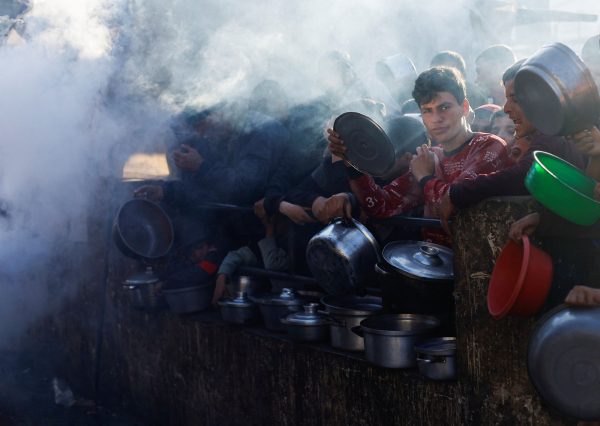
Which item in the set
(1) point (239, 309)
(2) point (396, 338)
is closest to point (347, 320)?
(2) point (396, 338)

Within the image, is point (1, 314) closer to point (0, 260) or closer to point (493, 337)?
point (0, 260)

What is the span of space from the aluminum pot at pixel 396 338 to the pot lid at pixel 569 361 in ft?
2.95

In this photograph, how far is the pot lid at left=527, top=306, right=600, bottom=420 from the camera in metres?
2.68

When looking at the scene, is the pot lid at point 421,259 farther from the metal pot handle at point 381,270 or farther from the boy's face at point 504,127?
the boy's face at point 504,127

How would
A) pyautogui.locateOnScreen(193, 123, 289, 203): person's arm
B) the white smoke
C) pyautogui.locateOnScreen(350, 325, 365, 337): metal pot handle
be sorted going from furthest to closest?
the white smoke
pyautogui.locateOnScreen(193, 123, 289, 203): person's arm
pyautogui.locateOnScreen(350, 325, 365, 337): metal pot handle

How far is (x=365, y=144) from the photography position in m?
3.98

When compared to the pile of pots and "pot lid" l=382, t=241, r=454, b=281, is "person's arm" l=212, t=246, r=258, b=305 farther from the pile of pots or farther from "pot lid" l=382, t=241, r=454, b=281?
"pot lid" l=382, t=241, r=454, b=281

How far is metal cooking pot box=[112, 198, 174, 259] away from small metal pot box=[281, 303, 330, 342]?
6.15 feet

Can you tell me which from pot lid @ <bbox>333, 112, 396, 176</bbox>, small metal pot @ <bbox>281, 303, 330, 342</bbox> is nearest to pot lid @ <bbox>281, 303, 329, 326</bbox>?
small metal pot @ <bbox>281, 303, 330, 342</bbox>

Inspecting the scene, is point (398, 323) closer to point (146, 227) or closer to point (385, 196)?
point (385, 196)

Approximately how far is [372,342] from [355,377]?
0.32 m

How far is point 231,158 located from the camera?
5711mm

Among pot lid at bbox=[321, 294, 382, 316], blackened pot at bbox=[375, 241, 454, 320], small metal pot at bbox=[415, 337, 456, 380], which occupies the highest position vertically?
blackened pot at bbox=[375, 241, 454, 320]

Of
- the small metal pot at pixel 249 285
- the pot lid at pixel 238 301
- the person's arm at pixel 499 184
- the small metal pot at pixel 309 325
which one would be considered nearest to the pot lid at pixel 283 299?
the pot lid at pixel 238 301
